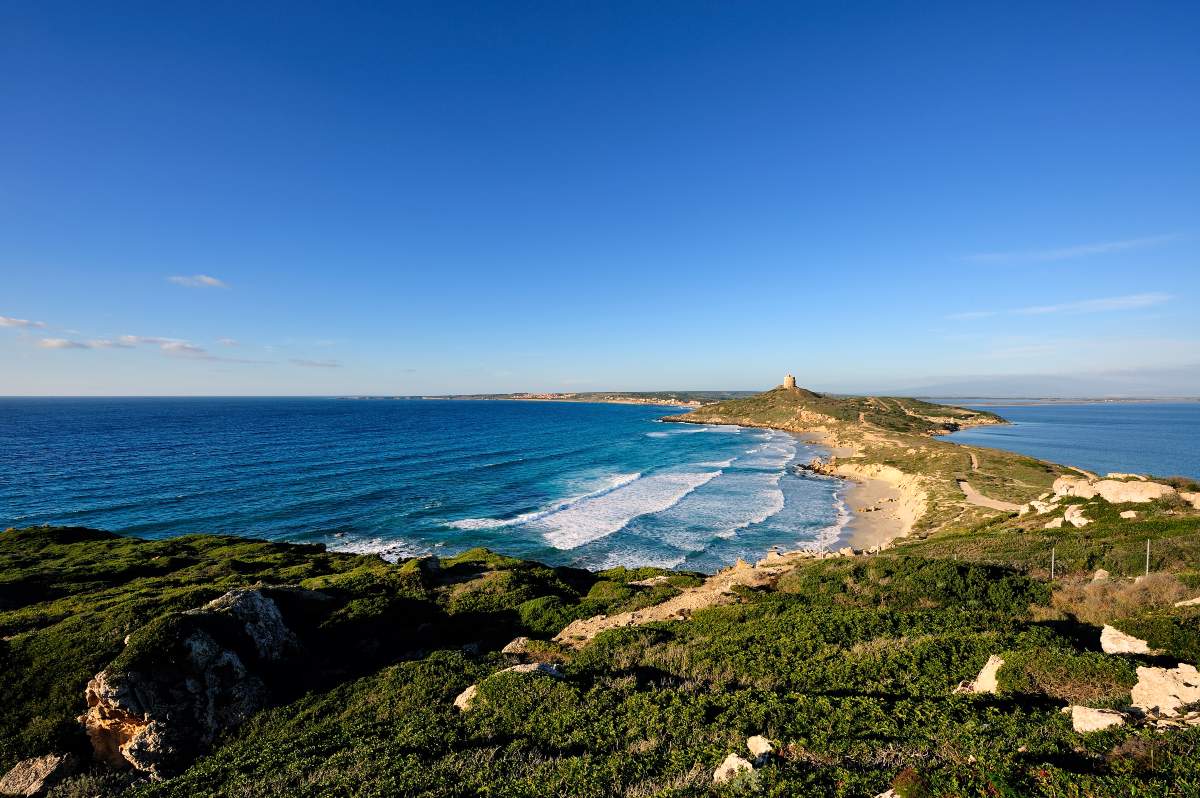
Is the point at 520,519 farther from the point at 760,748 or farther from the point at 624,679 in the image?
the point at 760,748

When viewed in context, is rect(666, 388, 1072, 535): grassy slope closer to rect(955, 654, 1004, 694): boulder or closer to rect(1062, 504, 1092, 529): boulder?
rect(1062, 504, 1092, 529): boulder

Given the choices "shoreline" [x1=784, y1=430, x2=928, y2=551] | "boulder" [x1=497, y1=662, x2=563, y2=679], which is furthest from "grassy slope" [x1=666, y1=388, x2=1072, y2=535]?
"boulder" [x1=497, y1=662, x2=563, y2=679]

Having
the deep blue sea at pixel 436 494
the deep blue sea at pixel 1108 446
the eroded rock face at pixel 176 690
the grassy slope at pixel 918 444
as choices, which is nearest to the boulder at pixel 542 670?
A: the eroded rock face at pixel 176 690

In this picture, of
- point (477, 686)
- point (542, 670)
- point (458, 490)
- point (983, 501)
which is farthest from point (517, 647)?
point (983, 501)

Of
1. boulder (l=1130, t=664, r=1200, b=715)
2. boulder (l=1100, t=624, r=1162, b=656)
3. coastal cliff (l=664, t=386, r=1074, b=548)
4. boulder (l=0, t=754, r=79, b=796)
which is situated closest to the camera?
boulder (l=1130, t=664, r=1200, b=715)

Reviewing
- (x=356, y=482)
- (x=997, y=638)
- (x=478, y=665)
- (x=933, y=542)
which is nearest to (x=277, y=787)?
(x=478, y=665)

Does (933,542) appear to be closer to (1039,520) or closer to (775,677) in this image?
(1039,520)
